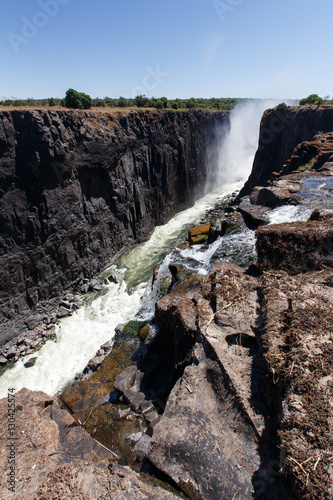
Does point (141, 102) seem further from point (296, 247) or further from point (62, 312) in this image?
point (296, 247)

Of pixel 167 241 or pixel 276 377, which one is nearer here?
pixel 276 377

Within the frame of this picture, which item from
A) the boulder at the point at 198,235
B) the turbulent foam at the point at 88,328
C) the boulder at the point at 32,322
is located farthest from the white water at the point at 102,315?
the boulder at the point at 32,322

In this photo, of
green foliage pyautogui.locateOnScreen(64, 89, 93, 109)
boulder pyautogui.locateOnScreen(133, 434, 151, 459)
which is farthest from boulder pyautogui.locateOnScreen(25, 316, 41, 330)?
green foliage pyautogui.locateOnScreen(64, 89, 93, 109)

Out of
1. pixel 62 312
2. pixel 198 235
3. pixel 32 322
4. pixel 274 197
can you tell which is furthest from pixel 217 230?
pixel 32 322

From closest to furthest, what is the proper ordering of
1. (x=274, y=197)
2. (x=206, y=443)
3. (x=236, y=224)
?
(x=206, y=443), (x=236, y=224), (x=274, y=197)

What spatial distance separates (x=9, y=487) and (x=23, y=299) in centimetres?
1673

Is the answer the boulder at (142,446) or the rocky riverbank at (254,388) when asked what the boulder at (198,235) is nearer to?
the rocky riverbank at (254,388)

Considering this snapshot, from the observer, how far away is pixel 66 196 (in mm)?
20719

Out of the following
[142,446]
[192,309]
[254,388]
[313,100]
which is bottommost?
[142,446]

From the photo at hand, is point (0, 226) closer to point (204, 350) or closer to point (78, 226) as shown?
point (78, 226)

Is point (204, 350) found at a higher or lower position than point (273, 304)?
lower

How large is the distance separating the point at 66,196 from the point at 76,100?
1045 centimetres

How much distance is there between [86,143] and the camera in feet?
70.7

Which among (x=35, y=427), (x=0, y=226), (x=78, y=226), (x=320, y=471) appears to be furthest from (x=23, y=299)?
(x=320, y=471)
